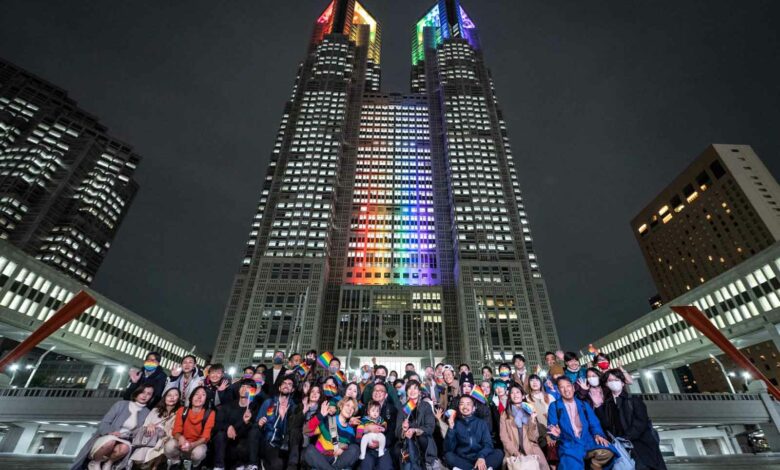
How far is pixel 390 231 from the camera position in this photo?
288ft

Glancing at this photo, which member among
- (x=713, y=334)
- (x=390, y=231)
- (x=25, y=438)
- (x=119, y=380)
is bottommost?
(x=25, y=438)

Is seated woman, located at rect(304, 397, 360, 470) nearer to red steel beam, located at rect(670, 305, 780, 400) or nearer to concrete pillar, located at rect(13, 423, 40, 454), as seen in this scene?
red steel beam, located at rect(670, 305, 780, 400)

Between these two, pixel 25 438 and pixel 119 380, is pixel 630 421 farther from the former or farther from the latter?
pixel 119 380

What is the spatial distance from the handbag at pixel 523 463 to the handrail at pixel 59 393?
2612cm

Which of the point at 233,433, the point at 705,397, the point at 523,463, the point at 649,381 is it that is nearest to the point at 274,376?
the point at 233,433

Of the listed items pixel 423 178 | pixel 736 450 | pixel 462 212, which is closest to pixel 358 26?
pixel 423 178

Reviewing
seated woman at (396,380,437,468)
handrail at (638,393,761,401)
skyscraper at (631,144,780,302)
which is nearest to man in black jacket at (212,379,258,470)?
seated woman at (396,380,437,468)

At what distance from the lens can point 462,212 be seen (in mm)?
81688

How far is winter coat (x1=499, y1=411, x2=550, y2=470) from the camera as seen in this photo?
6.64 m

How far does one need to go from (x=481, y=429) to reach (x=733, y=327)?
48482mm

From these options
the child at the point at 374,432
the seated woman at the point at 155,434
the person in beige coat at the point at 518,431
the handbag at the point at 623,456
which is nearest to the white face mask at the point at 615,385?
Answer: the handbag at the point at 623,456

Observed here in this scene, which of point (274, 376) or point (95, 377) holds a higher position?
point (95, 377)

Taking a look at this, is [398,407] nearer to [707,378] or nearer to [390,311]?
[390,311]

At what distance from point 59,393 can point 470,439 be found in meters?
29.3
